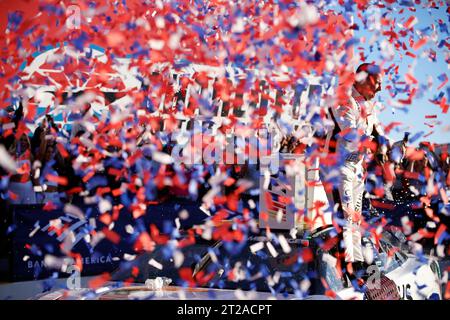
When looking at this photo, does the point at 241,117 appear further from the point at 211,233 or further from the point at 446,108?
the point at 446,108

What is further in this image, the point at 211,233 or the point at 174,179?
the point at 174,179

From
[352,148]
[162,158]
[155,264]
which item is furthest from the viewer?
[352,148]

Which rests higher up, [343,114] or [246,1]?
[246,1]

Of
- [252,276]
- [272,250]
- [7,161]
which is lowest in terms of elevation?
[252,276]

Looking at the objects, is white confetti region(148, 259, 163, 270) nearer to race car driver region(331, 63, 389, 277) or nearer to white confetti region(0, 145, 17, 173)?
white confetti region(0, 145, 17, 173)

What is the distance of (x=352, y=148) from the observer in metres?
3.82

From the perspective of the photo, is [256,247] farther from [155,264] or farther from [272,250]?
[155,264]

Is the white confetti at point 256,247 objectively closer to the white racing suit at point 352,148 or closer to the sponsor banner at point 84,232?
the sponsor banner at point 84,232

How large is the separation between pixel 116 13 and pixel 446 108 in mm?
2002

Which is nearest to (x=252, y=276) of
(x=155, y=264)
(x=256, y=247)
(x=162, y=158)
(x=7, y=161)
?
(x=256, y=247)

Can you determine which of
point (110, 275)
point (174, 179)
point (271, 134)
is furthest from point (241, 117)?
point (110, 275)

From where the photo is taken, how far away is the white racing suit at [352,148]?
12.4 ft

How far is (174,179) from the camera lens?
376 cm
